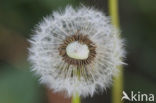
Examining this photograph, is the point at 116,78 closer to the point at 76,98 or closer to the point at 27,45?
the point at 76,98

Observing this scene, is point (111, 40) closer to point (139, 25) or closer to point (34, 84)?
point (139, 25)

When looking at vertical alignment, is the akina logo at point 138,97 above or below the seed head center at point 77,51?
below

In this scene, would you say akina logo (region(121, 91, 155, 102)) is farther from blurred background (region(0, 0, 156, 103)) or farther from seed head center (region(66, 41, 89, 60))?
seed head center (region(66, 41, 89, 60))

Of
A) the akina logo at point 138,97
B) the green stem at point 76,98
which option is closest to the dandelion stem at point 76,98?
the green stem at point 76,98

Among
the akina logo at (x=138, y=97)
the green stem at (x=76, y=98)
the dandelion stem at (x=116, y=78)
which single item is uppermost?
the dandelion stem at (x=116, y=78)

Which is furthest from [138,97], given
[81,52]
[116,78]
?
[81,52]

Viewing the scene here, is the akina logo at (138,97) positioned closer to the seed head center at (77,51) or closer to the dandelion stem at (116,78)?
the dandelion stem at (116,78)
